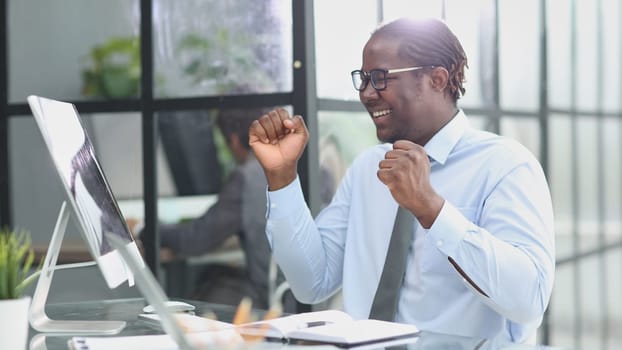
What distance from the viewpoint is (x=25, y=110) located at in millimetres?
3543

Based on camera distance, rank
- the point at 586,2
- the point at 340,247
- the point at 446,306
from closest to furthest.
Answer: the point at 446,306 < the point at 340,247 < the point at 586,2

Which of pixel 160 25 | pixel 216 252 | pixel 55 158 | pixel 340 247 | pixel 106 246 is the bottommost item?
pixel 216 252

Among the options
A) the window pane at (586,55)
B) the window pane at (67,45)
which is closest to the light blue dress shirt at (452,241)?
the window pane at (67,45)

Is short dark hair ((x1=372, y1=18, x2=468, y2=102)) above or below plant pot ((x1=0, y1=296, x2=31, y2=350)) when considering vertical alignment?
above

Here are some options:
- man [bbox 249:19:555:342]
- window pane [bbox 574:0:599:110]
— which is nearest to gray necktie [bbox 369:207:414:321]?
man [bbox 249:19:555:342]

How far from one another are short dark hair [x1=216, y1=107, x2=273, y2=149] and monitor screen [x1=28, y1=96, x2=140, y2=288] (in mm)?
1310

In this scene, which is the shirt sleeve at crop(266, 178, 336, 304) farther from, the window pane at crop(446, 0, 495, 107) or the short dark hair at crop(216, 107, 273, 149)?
the window pane at crop(446, 0, 495, 107)

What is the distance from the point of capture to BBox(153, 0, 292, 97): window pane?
302 centimetres

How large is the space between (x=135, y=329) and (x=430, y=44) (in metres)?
0.90

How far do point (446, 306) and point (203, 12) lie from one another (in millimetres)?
1642

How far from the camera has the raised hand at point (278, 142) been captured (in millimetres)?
2117

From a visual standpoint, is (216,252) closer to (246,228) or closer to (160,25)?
(246,228)

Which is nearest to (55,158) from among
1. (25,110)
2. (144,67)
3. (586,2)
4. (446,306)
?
(446,306)

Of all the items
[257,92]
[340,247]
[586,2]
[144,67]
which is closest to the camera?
[340,247]
